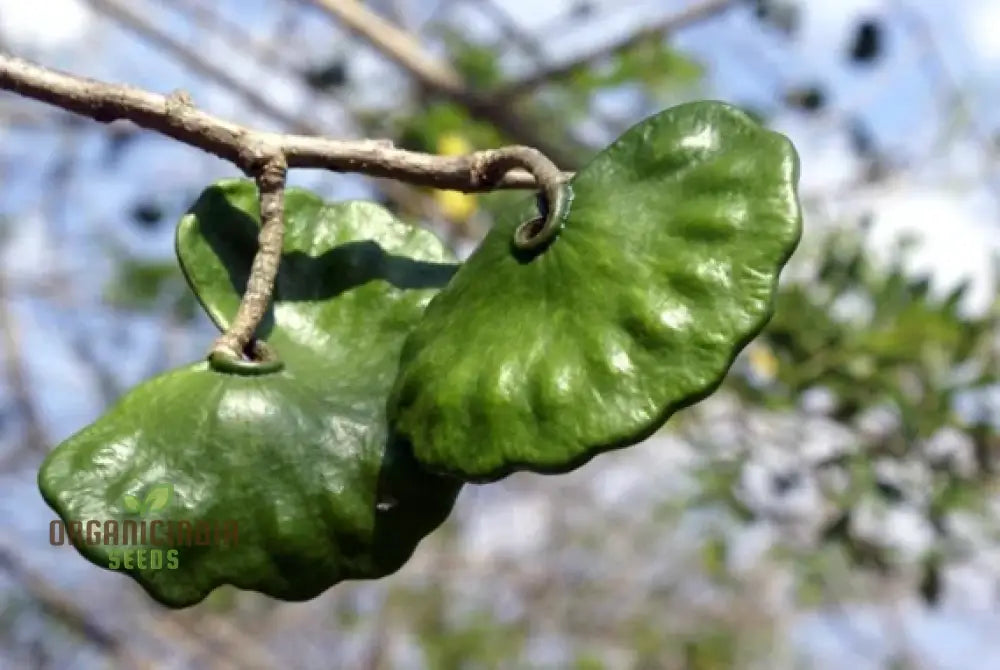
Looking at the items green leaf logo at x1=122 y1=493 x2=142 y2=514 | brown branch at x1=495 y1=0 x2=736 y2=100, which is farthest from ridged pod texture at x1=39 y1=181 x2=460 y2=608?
brown branch at x1=495 y1=0 x2=736 y2=100

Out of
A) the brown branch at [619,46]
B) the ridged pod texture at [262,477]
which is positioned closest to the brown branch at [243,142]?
the ridged pod texture at [262,477]

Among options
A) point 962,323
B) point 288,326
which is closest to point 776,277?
point 288,326

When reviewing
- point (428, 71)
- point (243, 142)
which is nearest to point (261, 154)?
point (243, 142)

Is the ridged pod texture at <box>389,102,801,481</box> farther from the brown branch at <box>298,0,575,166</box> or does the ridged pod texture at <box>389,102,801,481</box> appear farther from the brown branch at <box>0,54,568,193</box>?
the brown branch at <box>298,0,575,166</box>

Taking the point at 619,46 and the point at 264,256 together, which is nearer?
the point at 264,256

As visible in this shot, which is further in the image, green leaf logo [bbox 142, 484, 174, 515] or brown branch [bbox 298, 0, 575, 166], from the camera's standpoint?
brown branch [bbox 298, 0, 575, 166]

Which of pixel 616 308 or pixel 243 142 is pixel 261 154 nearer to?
pixel 243 142
